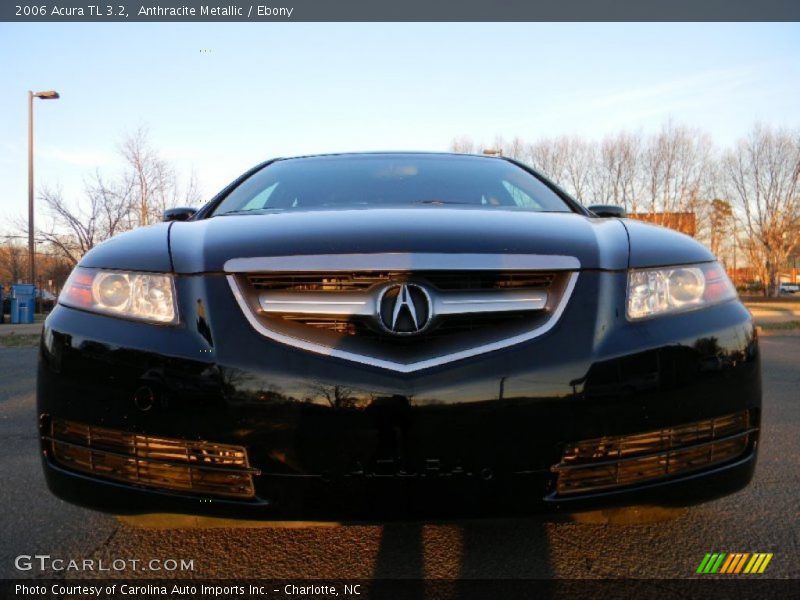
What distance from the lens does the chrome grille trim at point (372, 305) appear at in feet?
4.84

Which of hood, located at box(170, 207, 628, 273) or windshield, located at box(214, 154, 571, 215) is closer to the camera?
hood, located at box(170, 207, 628, 273)

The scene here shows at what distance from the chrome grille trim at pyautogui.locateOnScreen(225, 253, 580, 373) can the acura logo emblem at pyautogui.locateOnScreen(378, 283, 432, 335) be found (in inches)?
1.5

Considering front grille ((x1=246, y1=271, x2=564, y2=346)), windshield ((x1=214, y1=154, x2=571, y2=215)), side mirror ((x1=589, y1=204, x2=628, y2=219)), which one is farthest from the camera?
side mirror ((x1=589, y1=204, x2=628, y2=219))

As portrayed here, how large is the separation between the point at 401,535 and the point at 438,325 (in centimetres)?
100

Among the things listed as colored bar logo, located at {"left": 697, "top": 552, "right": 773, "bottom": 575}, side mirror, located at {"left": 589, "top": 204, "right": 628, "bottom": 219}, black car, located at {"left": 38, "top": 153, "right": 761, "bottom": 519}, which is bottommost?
colored bar logo, located at {"left": 697, "top": 552, "right": 773, "bottom": 575}

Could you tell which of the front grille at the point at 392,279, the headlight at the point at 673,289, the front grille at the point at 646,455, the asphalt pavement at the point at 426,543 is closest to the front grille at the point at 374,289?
the front grille at the point at 392,279

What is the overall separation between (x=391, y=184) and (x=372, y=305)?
1284 mm

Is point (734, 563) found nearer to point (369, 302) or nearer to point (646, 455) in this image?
point (646, 455)

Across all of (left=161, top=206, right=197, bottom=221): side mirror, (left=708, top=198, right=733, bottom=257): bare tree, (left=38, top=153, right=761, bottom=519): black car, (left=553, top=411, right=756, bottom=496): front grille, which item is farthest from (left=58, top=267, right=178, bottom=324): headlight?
(left=708, top=198, right=733, bottom=257): bare tree

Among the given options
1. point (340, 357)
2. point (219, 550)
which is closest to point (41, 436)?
point (219, 550)

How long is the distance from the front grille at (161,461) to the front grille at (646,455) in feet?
2.55

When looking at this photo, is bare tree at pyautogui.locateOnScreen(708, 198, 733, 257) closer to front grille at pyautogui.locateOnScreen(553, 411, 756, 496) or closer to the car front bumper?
front grille at pyautogui.locateOnScreen(553, 411, 756, 496)

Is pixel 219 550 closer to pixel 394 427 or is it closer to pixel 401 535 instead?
pixel 401 535

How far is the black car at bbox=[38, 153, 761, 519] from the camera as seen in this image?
1.39m
